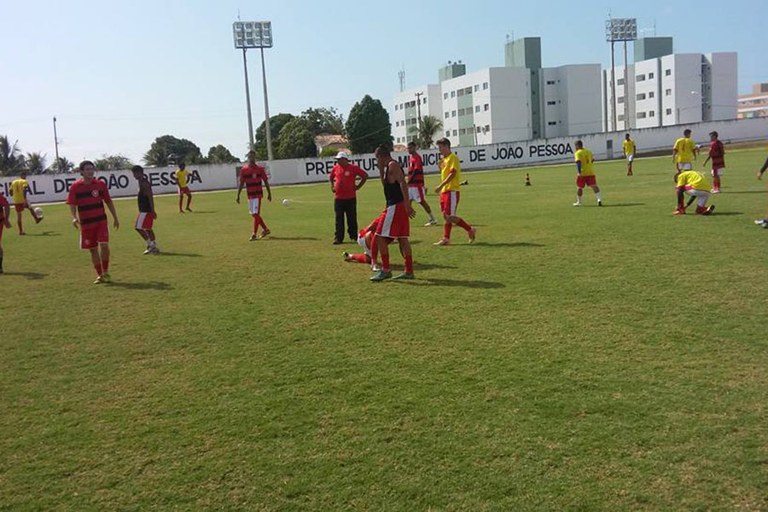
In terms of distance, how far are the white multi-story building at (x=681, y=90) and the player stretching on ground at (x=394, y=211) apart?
9071 centimetres

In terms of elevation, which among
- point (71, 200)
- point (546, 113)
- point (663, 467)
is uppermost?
point (546, 113)

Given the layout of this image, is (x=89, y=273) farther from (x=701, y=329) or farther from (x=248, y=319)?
(x=701, y=329)

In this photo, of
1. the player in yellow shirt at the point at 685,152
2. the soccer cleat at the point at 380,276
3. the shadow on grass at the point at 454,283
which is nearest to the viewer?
the shadow on grass at the point at 454,283

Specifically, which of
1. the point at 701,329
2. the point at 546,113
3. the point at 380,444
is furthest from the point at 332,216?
the point at 546,113

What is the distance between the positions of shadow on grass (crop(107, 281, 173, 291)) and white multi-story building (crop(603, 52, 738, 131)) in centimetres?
9162

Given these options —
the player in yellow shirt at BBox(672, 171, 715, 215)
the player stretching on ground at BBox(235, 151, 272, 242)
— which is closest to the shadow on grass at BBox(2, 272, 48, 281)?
the player stretching on ground at BBox(235, 151, 272, 242)

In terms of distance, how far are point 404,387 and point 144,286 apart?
626 cm

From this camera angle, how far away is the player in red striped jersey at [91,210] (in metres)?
10.3

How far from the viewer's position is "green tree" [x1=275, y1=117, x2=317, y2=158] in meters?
85.5

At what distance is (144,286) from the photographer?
10000 millimetres

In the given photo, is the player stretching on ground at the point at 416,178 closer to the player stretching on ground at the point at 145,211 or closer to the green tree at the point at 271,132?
the player stretching on ground at the point at 145,211

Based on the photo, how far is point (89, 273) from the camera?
1161 centimetres

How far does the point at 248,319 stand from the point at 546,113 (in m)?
94.6

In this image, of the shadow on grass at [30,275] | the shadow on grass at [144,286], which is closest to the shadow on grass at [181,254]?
the shadow on grass at [30,275]
